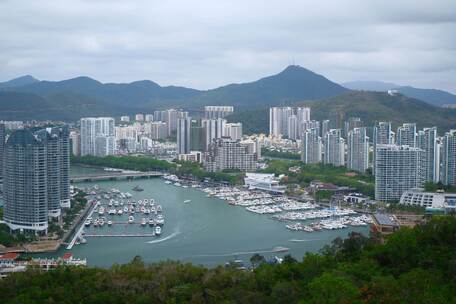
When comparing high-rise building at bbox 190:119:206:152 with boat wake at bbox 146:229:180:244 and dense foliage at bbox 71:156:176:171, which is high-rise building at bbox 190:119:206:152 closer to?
dense foliage at bbox 71:156:176:171

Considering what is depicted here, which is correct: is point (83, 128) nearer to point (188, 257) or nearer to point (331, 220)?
point (331, 220)

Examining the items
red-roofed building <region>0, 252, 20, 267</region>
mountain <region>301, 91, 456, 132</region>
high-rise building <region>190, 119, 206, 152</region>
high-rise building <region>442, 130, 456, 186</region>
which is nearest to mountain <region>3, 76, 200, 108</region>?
mountain <region>301, 91, 456, 132</region>

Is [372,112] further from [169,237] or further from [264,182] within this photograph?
[169,237]

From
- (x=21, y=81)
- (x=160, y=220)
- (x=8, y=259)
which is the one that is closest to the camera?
(x=8, y=259)

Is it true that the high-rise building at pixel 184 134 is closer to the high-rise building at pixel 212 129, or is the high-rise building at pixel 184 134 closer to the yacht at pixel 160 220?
the high-rise building at pixel 212 129

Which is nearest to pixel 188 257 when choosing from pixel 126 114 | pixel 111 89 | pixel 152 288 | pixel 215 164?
pixel 152 288

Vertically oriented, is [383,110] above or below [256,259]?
above

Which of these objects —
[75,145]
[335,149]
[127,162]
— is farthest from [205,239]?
[75,145]
